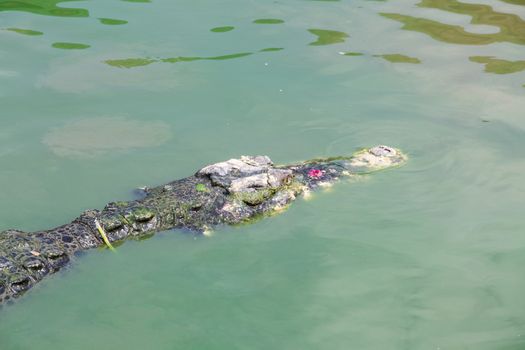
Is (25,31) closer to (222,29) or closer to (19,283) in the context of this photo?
(222,29)

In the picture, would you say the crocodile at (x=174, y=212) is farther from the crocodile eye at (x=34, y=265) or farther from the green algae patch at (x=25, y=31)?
the green algae patch at (x=25, y=31)

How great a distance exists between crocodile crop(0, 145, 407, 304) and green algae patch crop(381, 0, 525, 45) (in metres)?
4.04

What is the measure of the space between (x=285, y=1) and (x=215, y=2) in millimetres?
1012

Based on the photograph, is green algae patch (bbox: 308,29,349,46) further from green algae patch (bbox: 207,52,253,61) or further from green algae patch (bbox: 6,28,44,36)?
green algae patch (bbox: 6,28,44,36)

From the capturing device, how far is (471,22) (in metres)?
10.4

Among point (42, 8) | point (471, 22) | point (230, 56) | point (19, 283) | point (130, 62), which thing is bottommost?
point (19, 283)

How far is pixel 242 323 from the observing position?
4.95 meters

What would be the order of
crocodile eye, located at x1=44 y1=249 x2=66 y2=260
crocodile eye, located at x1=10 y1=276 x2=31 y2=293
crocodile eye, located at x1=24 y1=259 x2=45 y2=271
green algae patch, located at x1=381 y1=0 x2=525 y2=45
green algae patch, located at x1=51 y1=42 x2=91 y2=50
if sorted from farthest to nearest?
green algae patch, located at x1=381 y1=0 x2=525 y2=45, green algae patch, located at x1=51 y1=42 x2=91 y2=50, crocodile eye, located at x1=44 y1=249 x2=66 y2=260, crocodile eye, located at x1=24 y1=259 x2=45 y2=271, crocodile eye, located at x1=10 y1=276 x2=31 y2=293

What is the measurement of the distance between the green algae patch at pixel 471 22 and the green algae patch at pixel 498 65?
55 centimetres

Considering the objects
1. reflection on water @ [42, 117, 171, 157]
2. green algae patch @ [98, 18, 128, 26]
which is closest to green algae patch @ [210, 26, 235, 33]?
green algae patch @ [98, 18, 128, 26]

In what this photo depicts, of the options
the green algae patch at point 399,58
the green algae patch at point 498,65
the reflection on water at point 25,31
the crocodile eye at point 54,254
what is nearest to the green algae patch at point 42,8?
the reflection on water at point 25,31

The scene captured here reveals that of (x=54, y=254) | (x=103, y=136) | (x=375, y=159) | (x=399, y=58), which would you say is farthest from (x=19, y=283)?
(x=399, y=58)

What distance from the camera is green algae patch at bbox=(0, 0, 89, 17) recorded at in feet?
33.4

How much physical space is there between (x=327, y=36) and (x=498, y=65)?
2175mm
